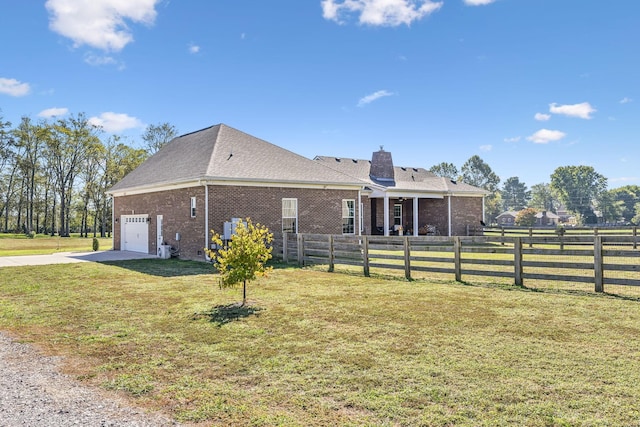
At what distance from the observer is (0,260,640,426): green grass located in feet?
12.5

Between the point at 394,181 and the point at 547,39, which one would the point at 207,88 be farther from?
the point at 547,39

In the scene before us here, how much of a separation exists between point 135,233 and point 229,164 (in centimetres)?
855

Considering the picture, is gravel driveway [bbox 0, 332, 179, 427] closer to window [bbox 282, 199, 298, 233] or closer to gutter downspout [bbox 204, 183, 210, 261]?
gutter downspout [bbox 204, 183, 210, 261]

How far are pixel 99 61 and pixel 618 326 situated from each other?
25.2m

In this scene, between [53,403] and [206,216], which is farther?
[206,216]

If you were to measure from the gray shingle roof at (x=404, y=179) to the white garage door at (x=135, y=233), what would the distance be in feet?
44.6

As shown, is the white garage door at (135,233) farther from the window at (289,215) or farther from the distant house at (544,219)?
the distant house at (544,219)

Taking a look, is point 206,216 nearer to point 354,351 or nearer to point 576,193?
point 354,351

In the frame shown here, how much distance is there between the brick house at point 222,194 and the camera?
55.9 ft

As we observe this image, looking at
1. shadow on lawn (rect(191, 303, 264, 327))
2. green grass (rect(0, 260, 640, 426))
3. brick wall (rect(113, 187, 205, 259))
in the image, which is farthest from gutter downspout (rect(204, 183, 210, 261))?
shadow on lawn (rect(191, 303, 264, 327))

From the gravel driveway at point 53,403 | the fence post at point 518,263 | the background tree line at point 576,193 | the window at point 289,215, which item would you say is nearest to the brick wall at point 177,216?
the window at point 289,215

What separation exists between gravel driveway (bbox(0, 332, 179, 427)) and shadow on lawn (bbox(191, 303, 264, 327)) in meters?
2.50

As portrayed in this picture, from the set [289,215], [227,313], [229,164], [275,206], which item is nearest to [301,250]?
[275,206]

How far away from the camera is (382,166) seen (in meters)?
32.2
